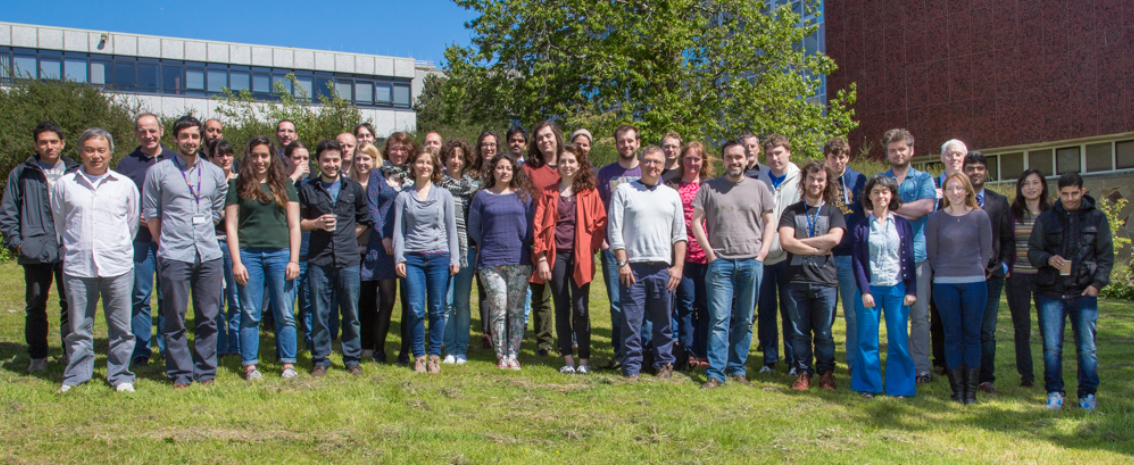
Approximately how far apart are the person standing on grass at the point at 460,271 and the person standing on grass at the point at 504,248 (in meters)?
0.14

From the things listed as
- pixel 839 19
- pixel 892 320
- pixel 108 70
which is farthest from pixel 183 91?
pixel 892 320

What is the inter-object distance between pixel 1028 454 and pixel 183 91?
41.4m

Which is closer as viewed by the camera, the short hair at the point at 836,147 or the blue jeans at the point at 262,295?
the blue jeans at the point at 262,295

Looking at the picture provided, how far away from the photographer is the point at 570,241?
658 cm

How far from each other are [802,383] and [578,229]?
2.19 metres

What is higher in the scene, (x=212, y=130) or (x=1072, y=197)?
(x=212, y=130)

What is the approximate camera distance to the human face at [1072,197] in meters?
5.62

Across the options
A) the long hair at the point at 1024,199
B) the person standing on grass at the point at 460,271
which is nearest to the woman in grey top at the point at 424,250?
the person standing on grass at the point at 460,271

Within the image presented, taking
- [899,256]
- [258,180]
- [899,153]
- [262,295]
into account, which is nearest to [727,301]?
[899,256]

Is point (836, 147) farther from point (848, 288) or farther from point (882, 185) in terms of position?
point (848, 288)

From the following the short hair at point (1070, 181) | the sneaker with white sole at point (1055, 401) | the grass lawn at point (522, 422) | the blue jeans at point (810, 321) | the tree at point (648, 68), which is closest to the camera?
the grass lawn at point (522, 422)

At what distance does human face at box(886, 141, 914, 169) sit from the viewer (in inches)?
255

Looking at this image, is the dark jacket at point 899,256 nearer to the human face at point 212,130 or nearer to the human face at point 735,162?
the human face at point 735,162

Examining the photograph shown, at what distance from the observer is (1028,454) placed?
443cm
